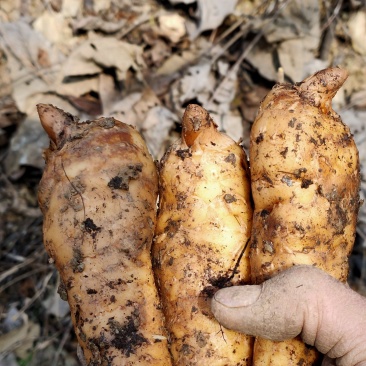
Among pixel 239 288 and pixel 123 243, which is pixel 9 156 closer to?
pixel 123 243

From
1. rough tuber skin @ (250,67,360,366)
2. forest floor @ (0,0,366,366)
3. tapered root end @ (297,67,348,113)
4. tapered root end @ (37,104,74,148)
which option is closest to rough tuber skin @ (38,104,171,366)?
tapered root end @ (37,104,74,148)

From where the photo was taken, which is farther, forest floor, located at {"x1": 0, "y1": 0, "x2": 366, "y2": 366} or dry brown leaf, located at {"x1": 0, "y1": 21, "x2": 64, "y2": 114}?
dry brown leaf, located at {"x1": 0, "y1": 21, "x2": 64, "y2": 114}

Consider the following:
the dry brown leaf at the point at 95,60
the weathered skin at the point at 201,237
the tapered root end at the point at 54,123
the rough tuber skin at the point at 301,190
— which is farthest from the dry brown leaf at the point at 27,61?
the rough tuber skin at the point at 301,190

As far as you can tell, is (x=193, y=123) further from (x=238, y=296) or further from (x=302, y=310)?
(x=302, y=310)

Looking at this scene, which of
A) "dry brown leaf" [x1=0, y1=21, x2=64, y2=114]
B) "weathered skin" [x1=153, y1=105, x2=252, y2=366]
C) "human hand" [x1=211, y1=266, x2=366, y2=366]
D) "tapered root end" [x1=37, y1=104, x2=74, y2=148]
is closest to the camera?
"human hand" [x1=211, y1=266, x2=366, y2=366]

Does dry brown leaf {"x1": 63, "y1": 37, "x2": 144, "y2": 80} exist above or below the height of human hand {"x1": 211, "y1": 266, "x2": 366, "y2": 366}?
above

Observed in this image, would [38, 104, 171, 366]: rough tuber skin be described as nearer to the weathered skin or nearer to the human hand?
the weathered skin

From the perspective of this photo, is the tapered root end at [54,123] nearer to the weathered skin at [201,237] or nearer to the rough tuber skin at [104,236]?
the rough tuber skin at [104,236]
